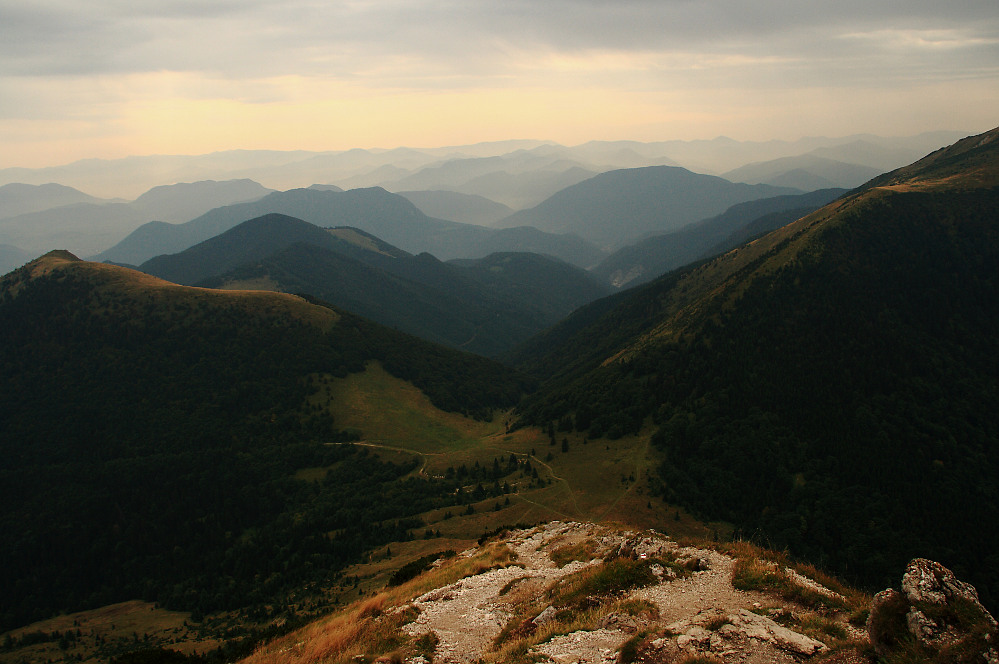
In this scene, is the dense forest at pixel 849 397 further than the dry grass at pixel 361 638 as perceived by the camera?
Yes

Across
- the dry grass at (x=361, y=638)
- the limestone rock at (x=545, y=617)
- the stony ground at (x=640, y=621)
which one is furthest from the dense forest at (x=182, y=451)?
the limestone rock at (x=545, y=617)

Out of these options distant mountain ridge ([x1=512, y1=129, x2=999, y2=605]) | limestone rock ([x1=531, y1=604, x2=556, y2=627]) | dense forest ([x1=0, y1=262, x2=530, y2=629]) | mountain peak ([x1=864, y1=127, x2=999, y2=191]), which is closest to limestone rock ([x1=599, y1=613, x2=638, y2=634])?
limestone rock ([x1=531, y1=604, x2=556, y2=627])

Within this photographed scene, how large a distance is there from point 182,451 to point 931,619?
12834 centimetres

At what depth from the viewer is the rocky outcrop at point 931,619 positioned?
13.4 meters

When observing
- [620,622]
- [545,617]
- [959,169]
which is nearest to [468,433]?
[545,617]

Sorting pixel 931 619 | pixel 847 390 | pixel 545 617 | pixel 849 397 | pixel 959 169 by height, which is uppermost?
pixel 959 169

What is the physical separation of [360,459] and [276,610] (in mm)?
45281

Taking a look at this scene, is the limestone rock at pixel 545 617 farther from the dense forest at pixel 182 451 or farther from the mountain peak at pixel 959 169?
the mountain peak at pixel 959 169

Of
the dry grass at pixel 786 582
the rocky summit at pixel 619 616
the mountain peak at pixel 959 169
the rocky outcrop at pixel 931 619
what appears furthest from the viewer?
the mountain peak at pixel 959 169

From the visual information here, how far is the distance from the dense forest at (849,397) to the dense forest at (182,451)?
152 ft

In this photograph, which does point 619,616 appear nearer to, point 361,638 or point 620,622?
point 620,622

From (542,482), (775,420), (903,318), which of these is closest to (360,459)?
(542,482)

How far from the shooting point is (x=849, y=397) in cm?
9762

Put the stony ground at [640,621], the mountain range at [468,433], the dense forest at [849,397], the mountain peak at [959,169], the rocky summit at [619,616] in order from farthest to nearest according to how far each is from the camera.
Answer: the mountain peak at [959,169]
the mountain range at [468,433]
the dense forest at [849,397]
the rocky summit at [619,616]
the stony ground at [640,621]
